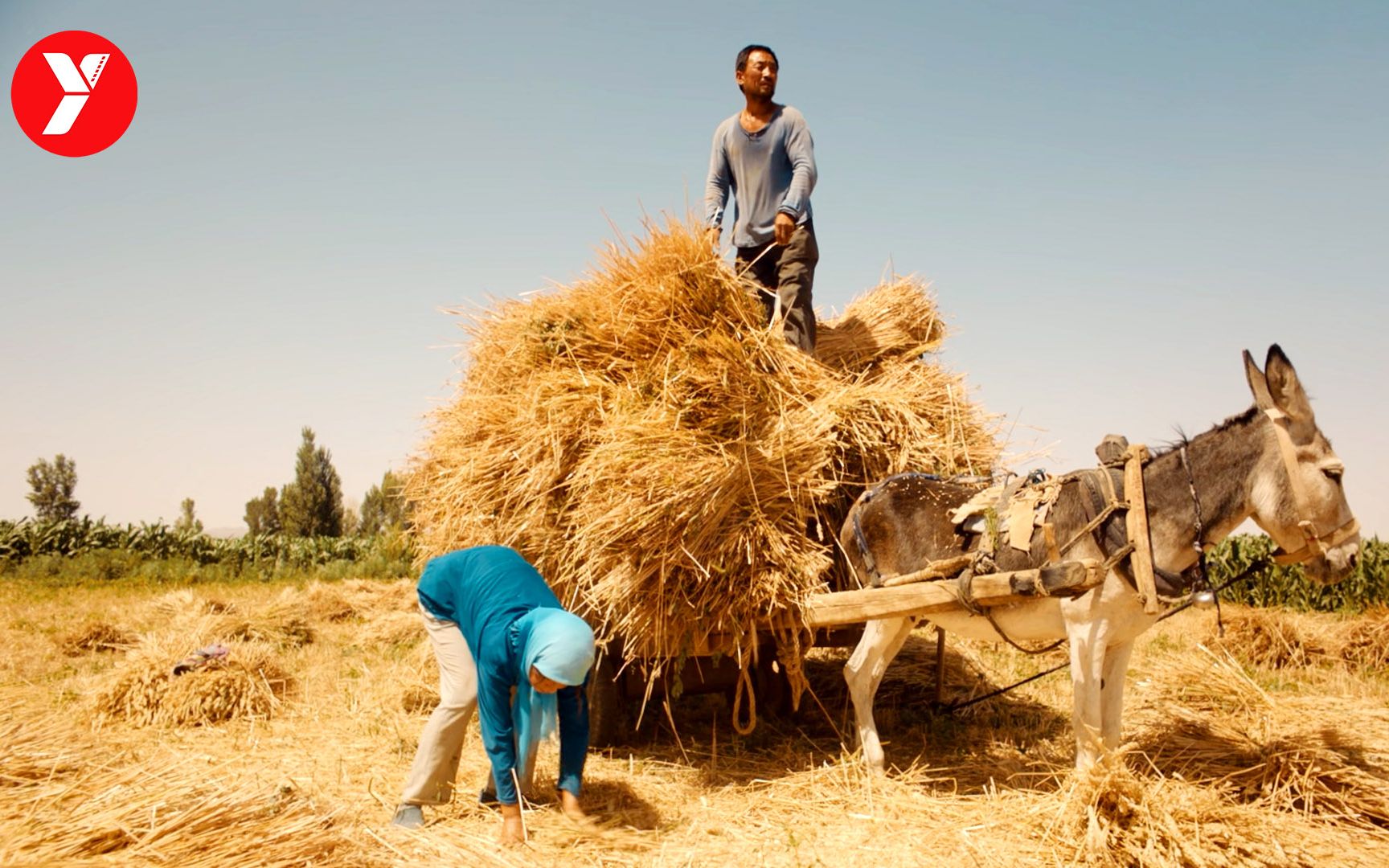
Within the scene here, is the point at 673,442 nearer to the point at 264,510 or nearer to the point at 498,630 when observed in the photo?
the point at 498,630

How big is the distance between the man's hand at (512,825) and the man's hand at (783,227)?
3.59 m

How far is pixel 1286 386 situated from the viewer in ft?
11.9

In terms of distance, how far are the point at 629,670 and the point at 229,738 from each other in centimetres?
291

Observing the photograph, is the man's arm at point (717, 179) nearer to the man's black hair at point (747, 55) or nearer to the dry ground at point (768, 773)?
the man's black hair at point (747, 55)

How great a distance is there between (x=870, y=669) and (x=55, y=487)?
7863cm

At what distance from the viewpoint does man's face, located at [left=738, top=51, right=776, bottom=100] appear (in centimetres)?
562

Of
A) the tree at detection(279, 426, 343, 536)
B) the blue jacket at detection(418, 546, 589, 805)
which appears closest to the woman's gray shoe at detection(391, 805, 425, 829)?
the blue jacket at detection(418, 546, 589, 805)

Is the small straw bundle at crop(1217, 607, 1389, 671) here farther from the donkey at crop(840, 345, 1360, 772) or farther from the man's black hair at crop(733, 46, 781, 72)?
the man's black hair at crop(733, 46, 781, 72)

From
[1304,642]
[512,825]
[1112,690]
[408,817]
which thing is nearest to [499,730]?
[512,825]

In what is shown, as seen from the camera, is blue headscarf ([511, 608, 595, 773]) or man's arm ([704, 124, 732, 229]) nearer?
blue headscarf ([511, 608, 595, 773])

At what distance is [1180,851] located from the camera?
2986 millimetres

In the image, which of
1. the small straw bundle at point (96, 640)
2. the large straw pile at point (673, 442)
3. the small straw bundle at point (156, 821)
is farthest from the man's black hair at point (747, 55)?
the small straw bundle at point (96, 640)

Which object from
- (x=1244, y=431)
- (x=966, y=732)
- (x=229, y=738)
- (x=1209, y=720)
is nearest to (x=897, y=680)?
(x=966, y=732)

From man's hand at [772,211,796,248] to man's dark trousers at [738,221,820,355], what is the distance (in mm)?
66
